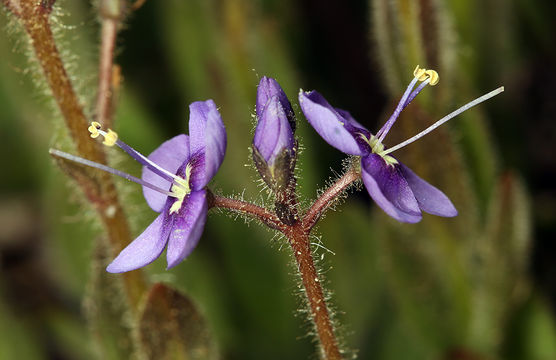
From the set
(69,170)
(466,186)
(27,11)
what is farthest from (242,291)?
(27,11)

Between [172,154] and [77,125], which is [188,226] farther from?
[77,125]

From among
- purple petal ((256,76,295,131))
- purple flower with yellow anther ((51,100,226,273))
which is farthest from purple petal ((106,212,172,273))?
purple petal ((256,76,295,131))

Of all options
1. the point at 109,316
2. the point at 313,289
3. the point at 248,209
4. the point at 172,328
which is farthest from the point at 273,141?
the point at 109,316

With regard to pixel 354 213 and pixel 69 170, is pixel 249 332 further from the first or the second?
pixel 69 170

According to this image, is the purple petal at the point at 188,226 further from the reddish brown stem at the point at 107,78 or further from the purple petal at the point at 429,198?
the reddish brown stem at the point at 107,78

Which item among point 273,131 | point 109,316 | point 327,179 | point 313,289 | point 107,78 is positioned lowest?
point 313,289

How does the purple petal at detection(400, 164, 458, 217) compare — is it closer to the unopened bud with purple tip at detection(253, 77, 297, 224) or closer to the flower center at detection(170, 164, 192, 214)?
the unopened bud with purple tip at detection(253, 77, 297, 224)
